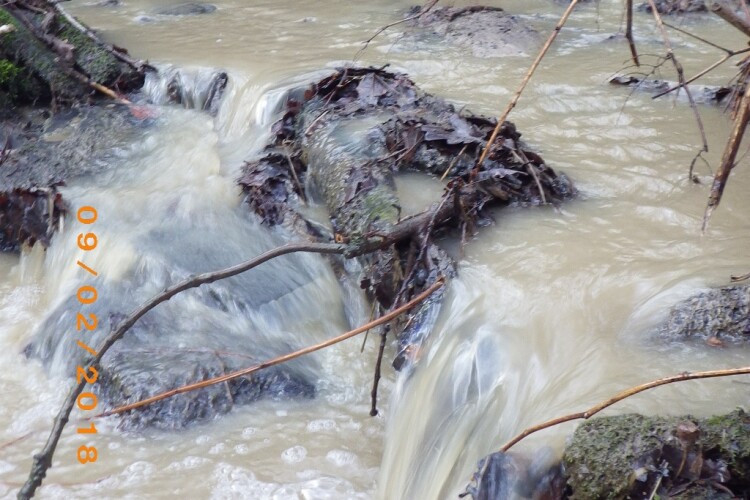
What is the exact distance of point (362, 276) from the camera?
374 cm

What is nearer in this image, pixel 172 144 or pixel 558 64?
pixel 172 144

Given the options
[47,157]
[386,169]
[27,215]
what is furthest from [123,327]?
[47,157]

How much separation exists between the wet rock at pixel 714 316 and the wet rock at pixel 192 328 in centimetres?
151

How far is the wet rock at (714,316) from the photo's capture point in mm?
2596

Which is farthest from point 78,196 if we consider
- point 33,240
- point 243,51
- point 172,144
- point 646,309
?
point 646,309

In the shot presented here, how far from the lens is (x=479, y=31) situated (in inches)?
278

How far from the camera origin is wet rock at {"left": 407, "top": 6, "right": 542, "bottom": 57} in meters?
6.75

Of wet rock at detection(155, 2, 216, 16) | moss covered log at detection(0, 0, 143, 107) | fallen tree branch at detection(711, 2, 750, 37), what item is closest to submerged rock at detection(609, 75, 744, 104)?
fallen tree branch at detection(711, 2, 750, 37)

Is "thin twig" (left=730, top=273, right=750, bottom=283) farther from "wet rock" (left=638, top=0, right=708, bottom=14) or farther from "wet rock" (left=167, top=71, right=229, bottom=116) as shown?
"wet rock" (left=638, top=0, right=708, bottom=14)

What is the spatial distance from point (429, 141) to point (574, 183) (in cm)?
78

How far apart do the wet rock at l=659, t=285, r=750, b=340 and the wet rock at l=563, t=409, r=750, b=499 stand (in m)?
0.61

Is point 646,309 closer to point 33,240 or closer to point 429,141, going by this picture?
point 429,141

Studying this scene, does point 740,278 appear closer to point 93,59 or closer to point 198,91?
point 198,91

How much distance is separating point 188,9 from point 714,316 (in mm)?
7442
